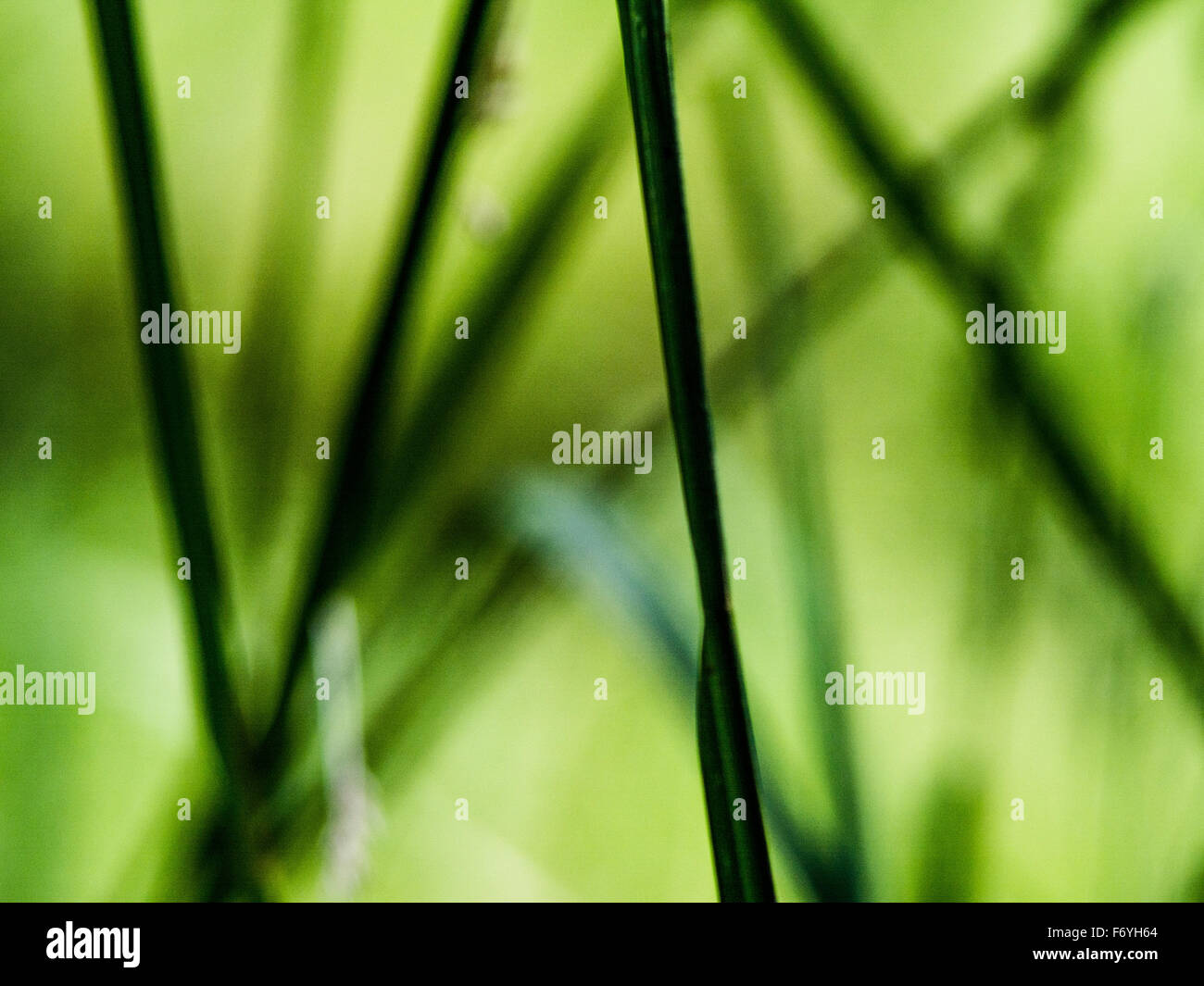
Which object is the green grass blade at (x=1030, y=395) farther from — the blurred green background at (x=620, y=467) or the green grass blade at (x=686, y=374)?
the green grass blade at (x=686, y=374)

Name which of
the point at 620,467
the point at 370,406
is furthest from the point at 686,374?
the point at 620,467

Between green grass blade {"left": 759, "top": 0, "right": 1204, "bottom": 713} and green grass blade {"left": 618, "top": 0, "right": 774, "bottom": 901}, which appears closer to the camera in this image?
green grass blade {"left": 618, "top": 0, "right": 774, "bottom": 901}

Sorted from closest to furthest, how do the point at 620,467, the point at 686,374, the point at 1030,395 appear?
the point at 686,374 → the point at 1030,395 → the point at 620,467

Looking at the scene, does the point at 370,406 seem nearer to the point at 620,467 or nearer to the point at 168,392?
the point at 168,392

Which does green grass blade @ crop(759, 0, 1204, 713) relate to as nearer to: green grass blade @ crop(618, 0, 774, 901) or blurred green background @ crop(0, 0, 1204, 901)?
blurred green background @ crop(0, 0, 1204, 901)

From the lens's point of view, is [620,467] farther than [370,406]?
Yes

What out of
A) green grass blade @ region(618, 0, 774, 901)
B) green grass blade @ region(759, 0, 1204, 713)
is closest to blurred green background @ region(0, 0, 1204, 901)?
green grass blade @ region(759, 0, 1204, 713)
